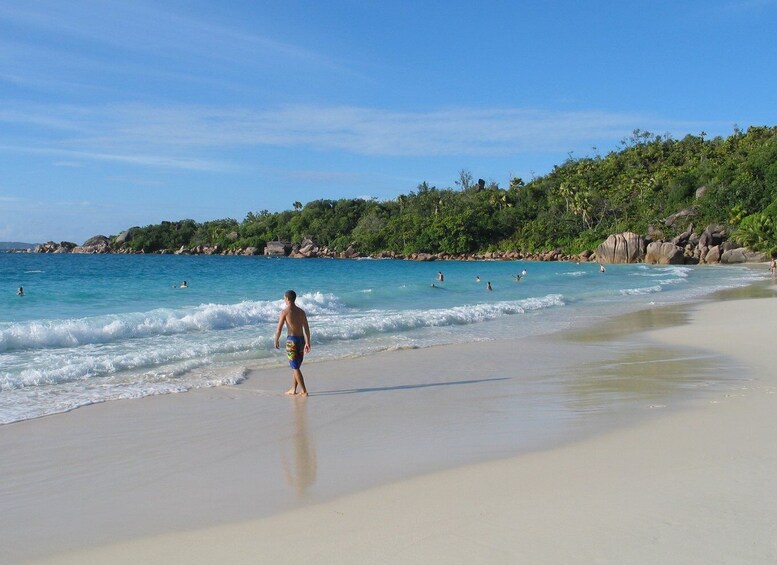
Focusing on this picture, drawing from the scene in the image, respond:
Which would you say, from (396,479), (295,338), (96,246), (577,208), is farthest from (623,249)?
(96,246)

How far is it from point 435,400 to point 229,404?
2.87 m

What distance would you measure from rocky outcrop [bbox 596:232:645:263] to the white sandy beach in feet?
222

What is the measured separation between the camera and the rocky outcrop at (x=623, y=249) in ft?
240

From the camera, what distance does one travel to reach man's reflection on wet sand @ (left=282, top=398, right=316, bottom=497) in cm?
572

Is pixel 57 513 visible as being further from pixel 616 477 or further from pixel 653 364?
pixel 653 364

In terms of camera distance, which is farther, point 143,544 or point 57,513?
point 57,513

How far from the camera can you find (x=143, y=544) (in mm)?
4512

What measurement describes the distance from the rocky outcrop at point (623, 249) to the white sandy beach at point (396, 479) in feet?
222

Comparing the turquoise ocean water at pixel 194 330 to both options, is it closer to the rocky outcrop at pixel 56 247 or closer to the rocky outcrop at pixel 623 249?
the rocky outcrop at pixel 623 249

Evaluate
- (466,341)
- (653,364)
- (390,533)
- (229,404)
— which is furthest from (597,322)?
(390,533)

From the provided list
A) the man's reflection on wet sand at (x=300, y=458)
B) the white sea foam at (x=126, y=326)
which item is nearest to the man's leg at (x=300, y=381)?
the man's reflection on wet sand at (x=300, y=458)

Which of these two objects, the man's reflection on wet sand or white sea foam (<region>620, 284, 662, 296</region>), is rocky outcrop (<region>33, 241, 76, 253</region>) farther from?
the man's reflection on wet sand

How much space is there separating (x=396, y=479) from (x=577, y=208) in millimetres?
92947

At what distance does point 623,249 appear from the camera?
2921 inches
